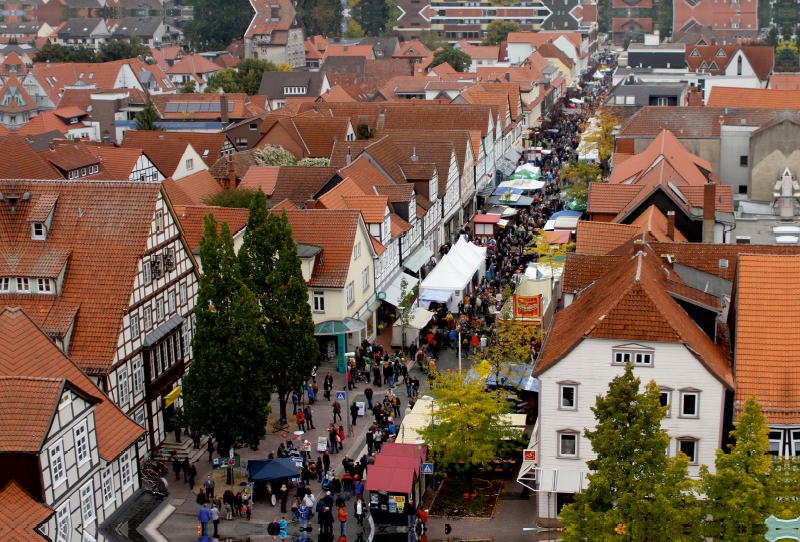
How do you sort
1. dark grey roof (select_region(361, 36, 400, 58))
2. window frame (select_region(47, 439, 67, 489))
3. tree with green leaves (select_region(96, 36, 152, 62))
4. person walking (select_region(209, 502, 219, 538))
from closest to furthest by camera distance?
window frame (select_region(47, 439, 67, 489))
person walking (select_region(209, 502, 219, 538))
tree with green leaves (select_region(96, 36, 152, 62))
dark grey roof (select_region(361, 36, 400, 58))

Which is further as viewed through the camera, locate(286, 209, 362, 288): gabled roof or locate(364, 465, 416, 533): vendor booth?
locate(286, 209, 362, 288): gabled roof

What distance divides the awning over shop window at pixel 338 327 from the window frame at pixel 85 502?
19328mm

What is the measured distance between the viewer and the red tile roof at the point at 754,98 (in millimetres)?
97062

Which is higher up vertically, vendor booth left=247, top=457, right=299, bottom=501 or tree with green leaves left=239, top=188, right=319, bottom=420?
tree with green leaves left=239, top=188, right=319, bottom=420

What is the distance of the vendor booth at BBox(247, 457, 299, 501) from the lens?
3916cm

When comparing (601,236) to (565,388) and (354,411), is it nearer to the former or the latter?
(354,411)

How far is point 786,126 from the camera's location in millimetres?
70562

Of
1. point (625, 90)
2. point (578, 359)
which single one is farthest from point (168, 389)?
point (625, 90)

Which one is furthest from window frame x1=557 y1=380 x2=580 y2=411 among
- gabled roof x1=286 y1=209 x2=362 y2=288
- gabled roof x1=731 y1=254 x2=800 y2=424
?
gabled roof x1=286 y1=209 x2=362 y2=288

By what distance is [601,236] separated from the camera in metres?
51.4

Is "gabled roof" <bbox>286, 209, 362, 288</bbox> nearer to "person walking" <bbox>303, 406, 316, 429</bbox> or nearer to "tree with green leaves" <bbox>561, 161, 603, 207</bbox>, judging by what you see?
"person walking" <bbox>303, 406, 316, 429</bbox>

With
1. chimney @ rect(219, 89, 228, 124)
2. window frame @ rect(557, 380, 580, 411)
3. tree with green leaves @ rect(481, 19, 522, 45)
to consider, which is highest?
tree with green leaves @ rect(481, 19, 522, 45)

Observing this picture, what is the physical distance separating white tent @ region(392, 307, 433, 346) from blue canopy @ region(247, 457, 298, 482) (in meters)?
16.7

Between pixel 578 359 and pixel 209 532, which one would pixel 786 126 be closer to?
pixel 578 359
